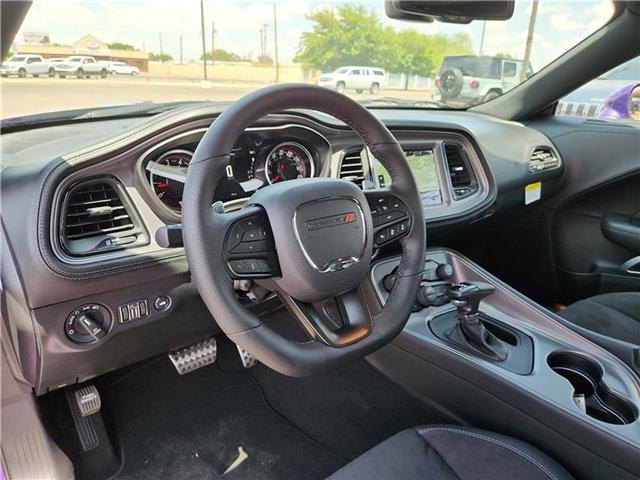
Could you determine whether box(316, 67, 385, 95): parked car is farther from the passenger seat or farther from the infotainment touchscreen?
the passenger seat

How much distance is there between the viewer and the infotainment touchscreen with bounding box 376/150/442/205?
7.41 ft

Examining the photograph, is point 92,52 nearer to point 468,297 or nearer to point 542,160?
point 468,297

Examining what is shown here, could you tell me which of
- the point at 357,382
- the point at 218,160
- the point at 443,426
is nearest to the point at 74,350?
the point at 218,160

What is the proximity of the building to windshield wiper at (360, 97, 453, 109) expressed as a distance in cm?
115

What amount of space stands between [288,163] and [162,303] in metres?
0.65

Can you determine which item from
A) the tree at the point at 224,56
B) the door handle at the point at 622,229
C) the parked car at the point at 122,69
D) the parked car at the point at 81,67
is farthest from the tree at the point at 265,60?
the door handle at the point at 622,229

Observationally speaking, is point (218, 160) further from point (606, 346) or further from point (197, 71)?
point (197, 71)

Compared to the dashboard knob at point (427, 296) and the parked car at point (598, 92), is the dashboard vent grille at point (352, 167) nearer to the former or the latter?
the dashboard knob at point (427, 296)

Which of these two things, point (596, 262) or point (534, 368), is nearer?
point (534, 368)

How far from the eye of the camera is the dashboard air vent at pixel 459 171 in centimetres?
238

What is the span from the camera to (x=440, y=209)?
2.26 meters

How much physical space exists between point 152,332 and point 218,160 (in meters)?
0.78

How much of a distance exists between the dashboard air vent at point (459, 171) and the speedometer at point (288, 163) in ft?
2.71

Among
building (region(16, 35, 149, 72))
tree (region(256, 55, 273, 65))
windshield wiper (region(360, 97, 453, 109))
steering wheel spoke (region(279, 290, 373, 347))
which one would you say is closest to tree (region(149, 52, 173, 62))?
building (region(16, 35, 149, 72))
